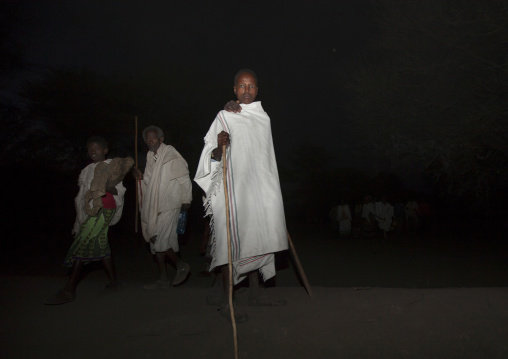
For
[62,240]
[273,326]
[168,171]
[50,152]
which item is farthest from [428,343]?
[50,152]

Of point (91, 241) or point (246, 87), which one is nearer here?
point (246, 87)

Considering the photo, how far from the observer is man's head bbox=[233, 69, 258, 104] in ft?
12.2

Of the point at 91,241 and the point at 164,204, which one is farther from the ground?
the point at 164,204

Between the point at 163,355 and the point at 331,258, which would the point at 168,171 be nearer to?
the point at 163,355

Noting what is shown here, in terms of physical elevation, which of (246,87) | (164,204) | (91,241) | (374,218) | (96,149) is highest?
(246,87)

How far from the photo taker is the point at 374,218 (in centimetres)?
1456

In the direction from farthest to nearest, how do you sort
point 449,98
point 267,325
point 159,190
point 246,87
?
point 449,98, point 159,190, point 246,87, point 267,325

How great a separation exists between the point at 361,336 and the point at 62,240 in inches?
559

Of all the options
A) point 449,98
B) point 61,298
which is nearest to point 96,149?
point 61,298

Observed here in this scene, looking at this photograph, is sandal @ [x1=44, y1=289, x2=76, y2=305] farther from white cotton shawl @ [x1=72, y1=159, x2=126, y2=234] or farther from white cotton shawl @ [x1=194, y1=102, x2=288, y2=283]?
white cotton shawl @ [x1=194, y1=102, x2=288, y2=283]

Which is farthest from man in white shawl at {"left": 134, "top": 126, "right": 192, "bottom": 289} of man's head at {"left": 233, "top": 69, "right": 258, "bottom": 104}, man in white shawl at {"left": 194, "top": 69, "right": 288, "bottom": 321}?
man's head at {"left": 233, "top": 69, "right": 258, "bottom": 104}

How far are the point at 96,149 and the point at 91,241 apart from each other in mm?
1009

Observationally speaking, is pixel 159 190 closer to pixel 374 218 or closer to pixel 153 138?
pixel 153 138

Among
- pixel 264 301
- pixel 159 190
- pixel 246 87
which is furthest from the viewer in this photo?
pixel 159 190
